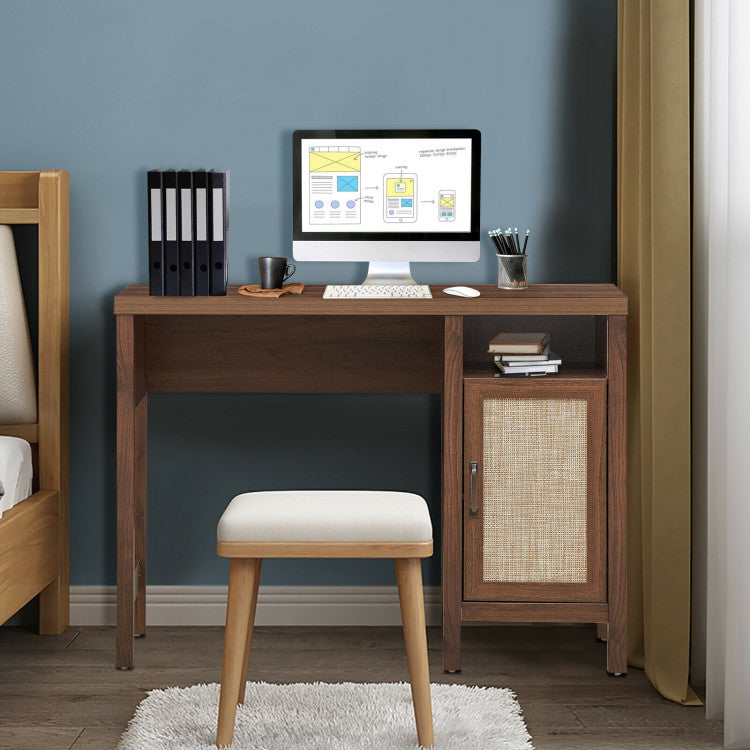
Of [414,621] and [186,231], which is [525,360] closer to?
[414,621]

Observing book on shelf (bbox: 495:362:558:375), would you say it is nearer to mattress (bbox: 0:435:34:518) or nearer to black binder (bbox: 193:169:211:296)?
black binder (bbox: 193:169:211:296)

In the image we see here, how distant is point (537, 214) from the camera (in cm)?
272

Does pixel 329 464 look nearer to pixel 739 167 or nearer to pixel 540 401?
pixel 540 401

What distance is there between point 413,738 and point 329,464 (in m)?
0.95

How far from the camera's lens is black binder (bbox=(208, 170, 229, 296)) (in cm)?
238

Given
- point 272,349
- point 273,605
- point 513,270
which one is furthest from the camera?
point 273,605

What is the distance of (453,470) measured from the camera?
2373 millimetres

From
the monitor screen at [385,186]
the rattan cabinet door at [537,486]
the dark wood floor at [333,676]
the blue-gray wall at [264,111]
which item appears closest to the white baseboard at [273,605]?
the dark wood floor at [333,676]

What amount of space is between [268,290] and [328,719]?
3.42 feet

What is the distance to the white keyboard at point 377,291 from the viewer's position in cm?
238

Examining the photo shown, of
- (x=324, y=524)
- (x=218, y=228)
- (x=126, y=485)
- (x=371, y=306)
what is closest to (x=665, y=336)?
(x=371, y=306)

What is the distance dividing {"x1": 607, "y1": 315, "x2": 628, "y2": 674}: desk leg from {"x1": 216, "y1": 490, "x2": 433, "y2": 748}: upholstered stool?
0.66 m

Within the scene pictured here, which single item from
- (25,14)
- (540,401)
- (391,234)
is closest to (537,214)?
(391,234)

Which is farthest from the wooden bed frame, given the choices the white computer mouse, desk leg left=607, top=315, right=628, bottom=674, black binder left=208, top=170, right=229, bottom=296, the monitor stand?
desk leg left=607, top=315, right=628, bottom=674
